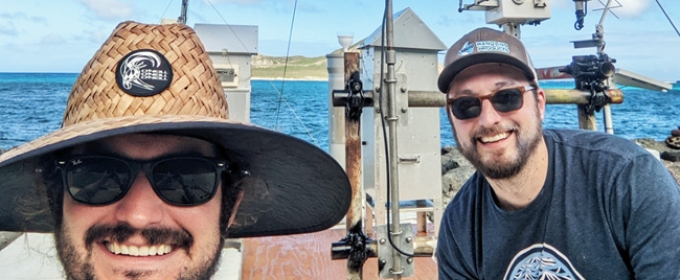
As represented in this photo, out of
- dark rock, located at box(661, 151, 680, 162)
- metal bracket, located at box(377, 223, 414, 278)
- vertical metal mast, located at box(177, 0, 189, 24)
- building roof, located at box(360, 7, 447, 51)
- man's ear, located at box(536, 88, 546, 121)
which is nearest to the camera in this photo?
man's ear, located at box(536, 88, 546, 121)

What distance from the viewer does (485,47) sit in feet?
6.08

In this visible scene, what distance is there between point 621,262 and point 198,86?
1.45m

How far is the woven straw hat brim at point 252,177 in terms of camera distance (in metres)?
0.84

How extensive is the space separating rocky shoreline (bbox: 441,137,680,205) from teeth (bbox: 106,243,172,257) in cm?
230

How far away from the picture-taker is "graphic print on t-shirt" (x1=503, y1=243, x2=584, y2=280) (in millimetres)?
1644

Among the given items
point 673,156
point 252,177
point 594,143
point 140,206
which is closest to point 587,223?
point 594,143

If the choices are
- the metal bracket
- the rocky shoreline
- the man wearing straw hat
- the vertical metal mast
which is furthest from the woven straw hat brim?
the vertical metal mast

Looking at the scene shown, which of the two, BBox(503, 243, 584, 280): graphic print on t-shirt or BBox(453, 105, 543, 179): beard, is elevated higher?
BBox(453, 105, 543, 179): beard

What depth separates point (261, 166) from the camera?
4.14ft

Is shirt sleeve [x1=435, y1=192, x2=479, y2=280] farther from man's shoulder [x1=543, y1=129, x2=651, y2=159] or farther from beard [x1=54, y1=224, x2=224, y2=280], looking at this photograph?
beard [x1=54, y1=224, x2=224, y2=280]

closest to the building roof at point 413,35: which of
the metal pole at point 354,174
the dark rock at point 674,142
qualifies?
the metal pole at point 354,174

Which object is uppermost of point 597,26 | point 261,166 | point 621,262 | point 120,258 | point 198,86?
point 597,26

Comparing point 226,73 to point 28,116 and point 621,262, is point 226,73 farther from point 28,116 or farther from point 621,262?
point 28,116

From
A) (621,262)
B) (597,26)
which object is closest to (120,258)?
(621,262)
